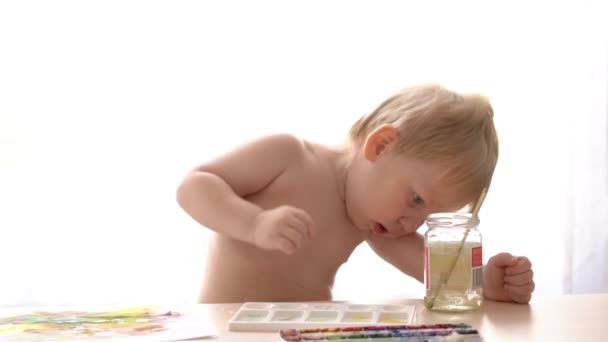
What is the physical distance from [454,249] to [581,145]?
0.77 meters

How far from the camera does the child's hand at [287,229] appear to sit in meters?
0.95

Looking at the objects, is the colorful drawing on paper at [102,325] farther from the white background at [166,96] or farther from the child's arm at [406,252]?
the white background at [166,96]

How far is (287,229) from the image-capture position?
95cm

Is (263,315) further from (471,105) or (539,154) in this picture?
(539,154)

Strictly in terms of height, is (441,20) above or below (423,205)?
above

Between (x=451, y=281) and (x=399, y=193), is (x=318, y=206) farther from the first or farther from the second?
(x=451, y=281)

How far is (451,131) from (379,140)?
3.3 inches

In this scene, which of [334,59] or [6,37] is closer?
[6,37]

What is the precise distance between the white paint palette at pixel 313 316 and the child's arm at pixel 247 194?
64 mm

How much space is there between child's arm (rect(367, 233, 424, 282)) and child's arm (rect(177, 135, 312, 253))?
16 centimetres

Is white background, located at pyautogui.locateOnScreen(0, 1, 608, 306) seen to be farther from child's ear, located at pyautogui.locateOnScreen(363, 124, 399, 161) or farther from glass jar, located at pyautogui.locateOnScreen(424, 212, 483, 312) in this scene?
glass jar, located at pyautogui.locateOnScreen(424, 212, 483, 312)

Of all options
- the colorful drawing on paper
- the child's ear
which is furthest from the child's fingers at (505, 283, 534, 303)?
the colorful drawing on paper

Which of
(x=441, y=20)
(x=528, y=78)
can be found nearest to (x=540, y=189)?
(x=528, y=78)

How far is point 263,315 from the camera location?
2.94 feet
